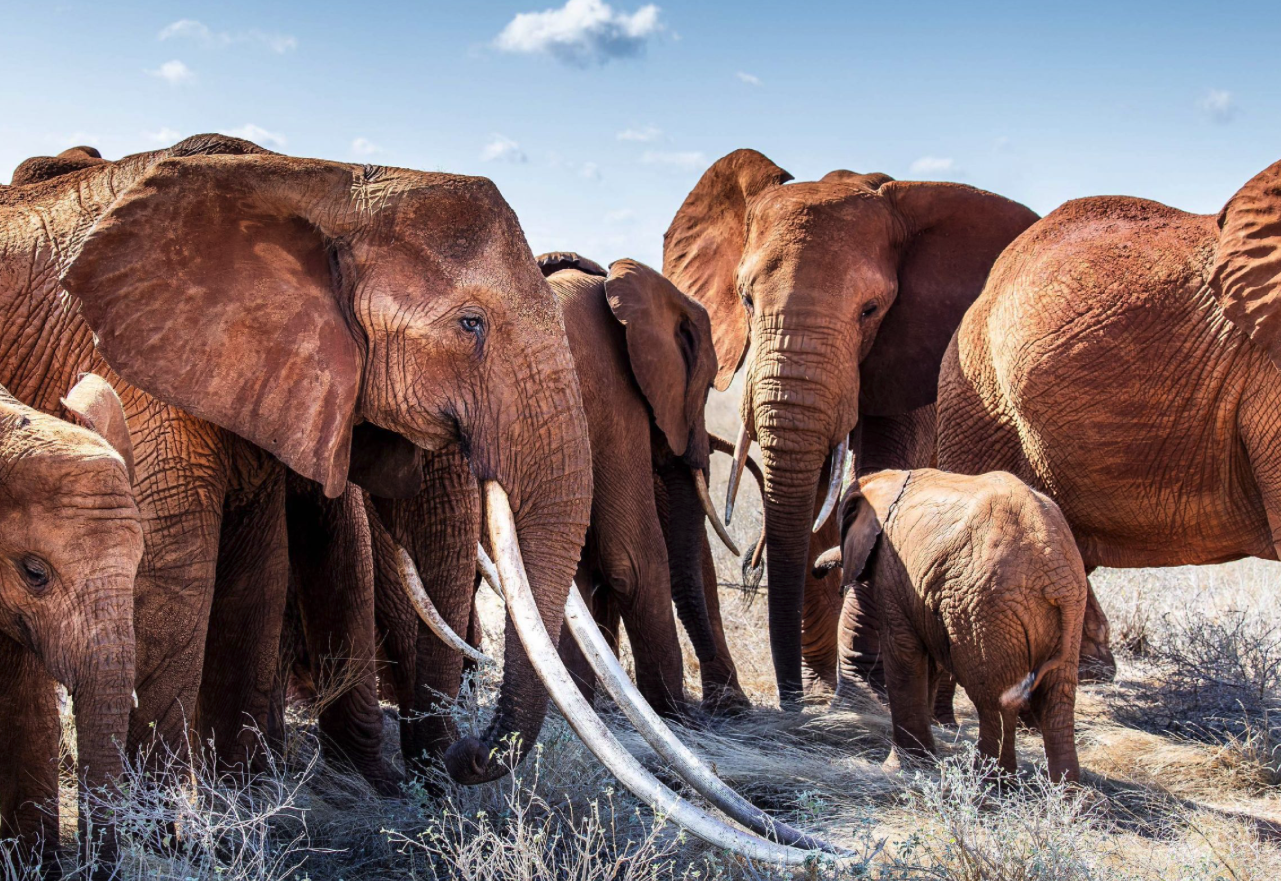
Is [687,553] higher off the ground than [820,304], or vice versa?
[820,304]

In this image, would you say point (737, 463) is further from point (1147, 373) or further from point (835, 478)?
point (1147, 373)

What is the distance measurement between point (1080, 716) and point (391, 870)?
11.8 feet

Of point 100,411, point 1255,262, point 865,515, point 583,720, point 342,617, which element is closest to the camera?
point 100,411

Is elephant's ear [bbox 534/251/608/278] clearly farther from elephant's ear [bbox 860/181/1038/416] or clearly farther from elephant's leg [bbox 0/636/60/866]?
elephant's leg [bbox 0/636/60/866]

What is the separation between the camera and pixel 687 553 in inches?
293

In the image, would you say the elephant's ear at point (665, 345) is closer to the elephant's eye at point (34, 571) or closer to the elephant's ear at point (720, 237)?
the elephant's ear at point (720, 237)

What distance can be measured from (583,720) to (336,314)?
4.37ft

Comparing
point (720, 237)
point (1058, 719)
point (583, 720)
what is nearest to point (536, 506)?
point (583, 720)

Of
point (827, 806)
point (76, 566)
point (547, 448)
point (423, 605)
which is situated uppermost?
point (547, 448)

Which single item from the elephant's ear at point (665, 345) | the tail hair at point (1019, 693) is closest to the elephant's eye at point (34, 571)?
the tail hair at point (1019, 693)

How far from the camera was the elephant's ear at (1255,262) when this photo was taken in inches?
214

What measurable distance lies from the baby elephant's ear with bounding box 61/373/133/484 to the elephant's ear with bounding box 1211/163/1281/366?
155 inches

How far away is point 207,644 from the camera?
5.16 metres

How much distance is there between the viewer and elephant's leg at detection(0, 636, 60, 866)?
13.4 ft
